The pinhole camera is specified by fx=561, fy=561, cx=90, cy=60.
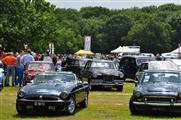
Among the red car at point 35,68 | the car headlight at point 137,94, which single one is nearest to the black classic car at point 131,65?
the red car at point 35,68

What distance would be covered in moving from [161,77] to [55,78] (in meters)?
3.52

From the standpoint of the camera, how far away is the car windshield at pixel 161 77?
18.5m

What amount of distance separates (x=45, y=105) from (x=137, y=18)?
152 metres

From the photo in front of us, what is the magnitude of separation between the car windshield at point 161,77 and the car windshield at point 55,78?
245cm

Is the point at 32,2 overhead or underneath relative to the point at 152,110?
overhead

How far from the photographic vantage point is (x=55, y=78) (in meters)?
18.6

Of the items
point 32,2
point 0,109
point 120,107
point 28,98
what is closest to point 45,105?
point 28,98

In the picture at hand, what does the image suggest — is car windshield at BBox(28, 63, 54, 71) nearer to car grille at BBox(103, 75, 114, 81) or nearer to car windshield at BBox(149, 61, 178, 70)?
car grille at BBox(103, 75, 114, 81)

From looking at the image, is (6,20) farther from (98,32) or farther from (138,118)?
(98,32)

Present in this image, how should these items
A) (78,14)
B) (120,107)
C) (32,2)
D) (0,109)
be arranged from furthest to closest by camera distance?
(78,14)
(32,2)
(120,107)
(0,109)

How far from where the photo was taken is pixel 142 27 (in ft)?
461

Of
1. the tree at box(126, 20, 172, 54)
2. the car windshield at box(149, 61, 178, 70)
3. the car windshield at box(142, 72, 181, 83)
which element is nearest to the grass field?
the car windshield at box(142, 72, 181, 83)

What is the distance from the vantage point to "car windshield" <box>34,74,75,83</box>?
18.5 metres

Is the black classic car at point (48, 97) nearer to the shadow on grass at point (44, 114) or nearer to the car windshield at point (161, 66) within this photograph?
the shadow on grass at point (44, 114)
